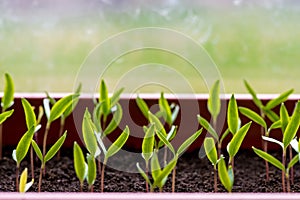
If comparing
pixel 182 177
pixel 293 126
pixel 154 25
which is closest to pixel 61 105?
pixel 182 177

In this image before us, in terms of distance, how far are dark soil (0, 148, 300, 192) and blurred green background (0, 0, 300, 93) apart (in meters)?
0.74

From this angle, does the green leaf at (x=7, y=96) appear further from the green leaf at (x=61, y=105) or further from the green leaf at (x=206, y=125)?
the green leaf at (x=206, y=125)

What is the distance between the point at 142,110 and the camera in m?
0.88

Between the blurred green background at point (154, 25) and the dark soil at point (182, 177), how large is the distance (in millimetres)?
745

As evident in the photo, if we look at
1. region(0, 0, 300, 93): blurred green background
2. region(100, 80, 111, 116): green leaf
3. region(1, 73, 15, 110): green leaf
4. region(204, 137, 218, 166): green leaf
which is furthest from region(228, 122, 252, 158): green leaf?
region(0, 0, 300, 93): blurred green background

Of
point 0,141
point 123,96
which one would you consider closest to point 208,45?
point 123,96

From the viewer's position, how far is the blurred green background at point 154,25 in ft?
5.54

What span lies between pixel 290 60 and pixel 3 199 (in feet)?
4.34

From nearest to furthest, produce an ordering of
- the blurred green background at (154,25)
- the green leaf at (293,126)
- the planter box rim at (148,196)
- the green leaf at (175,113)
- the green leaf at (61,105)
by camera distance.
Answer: the planter box rim at (148,196)
the green leaf at (293,126)
the green leaf at (61,105)
the green leaf at (175,113)
the blurred green background at (154,25)

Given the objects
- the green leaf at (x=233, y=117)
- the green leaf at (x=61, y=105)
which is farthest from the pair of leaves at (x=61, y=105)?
the green leaf at (x=233, y=117)

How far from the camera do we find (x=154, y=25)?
5.51 feet

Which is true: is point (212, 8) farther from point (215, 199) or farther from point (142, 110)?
point (215, 199)

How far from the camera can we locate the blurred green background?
1688 millimetres

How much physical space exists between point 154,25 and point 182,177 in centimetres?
89
